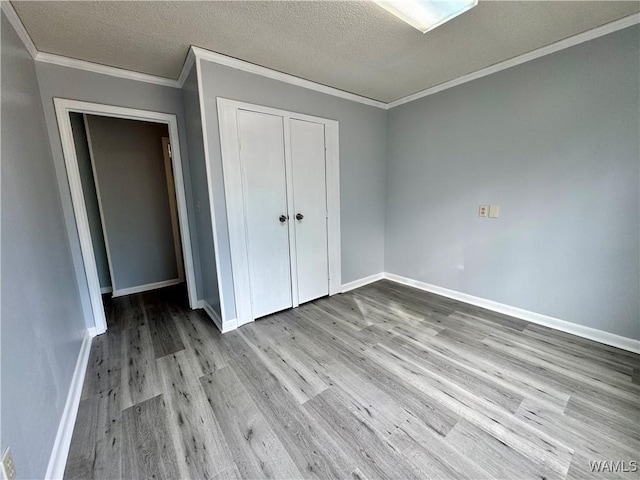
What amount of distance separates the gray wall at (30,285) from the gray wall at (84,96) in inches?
5.0

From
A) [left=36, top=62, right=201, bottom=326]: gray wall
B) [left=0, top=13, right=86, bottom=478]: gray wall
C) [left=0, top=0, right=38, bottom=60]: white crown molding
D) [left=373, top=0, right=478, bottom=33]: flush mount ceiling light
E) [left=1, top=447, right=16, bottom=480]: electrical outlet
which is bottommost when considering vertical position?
[left=1, top=447, right=16, bottom=480]: electrical outlet

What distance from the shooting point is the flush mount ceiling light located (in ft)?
5.36

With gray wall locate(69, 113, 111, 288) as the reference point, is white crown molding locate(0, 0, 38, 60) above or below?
above

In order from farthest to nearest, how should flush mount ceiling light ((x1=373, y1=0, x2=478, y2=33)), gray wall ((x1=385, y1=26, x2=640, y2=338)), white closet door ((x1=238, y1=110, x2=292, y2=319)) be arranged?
white closet door ((x1=238, y1=110, x2=292, y2=319)) < gray wall ((x1=385, y1=26, x2=640, y2=338)) < flush mount ceiling light ((x1=373, y1=0, x2=478, y2=33))

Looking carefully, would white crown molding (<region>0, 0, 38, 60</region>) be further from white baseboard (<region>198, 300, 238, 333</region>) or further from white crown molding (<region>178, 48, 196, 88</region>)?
white baseboard (<region>198, 300, 238, 333</region>)

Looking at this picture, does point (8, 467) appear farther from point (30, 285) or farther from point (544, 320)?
point (544, 320)

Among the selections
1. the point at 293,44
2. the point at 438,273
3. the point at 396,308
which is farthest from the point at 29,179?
the point at 438,273

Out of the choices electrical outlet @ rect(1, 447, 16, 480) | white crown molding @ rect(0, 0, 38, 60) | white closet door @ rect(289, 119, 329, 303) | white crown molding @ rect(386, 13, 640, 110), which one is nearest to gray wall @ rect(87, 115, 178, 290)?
white crown molding @ rect(0, 0, 38, 60)

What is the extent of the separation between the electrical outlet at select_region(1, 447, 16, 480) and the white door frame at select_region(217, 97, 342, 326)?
1673mm

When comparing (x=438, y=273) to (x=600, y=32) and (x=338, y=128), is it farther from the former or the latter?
(x=600, y=32)

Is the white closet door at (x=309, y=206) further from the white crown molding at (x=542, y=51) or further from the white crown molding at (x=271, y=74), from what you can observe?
the white crown molding at (x=542, y=51)

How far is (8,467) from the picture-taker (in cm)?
92

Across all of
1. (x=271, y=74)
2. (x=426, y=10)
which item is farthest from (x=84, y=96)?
(x=426, y=10)

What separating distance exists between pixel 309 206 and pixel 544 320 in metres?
2.58
